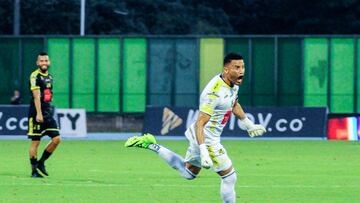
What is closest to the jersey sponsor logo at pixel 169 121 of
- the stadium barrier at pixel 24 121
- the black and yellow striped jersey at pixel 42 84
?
the stadium barrier at pixel 24 121

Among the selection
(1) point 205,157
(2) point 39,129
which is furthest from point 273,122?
(1) point 205,157

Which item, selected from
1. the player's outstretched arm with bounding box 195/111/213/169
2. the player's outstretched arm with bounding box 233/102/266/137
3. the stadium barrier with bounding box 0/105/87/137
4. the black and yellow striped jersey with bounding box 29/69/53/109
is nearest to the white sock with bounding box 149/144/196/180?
the player's outstretched arm with bounding box 233/102/266/137

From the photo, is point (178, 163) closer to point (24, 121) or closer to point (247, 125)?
point (247, 125)

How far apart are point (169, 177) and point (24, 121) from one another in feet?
54.9

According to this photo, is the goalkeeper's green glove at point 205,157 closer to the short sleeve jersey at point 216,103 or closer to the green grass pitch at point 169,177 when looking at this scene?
the short sleeve jersey at point 216,103

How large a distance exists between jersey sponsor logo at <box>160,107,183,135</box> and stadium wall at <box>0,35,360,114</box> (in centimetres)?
1257

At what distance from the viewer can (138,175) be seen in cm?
2295

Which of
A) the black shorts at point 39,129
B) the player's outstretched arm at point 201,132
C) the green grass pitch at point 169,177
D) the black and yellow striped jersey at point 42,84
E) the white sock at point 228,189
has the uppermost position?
the black and yellow striped jersey at point 42,84

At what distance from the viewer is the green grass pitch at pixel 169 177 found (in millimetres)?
18594

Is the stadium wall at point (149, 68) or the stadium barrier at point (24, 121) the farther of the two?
the stadium wall at point (149, 68)

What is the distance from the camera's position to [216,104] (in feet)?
51.2

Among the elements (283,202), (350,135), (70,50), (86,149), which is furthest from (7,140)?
(283,202)

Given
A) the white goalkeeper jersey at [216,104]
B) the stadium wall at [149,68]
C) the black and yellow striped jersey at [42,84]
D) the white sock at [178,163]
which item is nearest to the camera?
the white goalkeeper jersey at [216,104]

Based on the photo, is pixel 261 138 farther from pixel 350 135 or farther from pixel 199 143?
pixel 199 143
